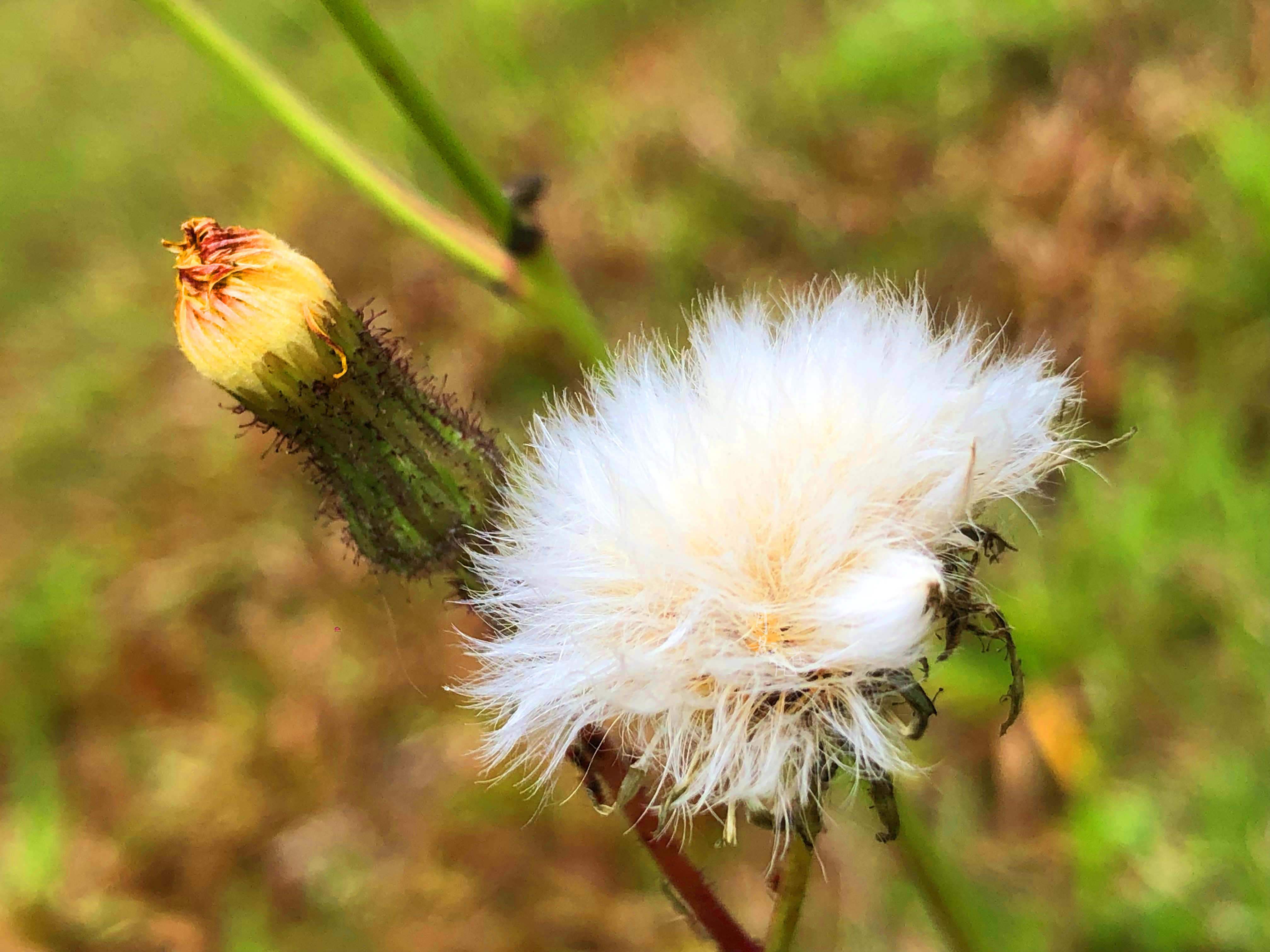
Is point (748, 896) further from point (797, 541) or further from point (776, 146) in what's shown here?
point (776, 146)

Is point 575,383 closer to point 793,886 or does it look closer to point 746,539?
point 746,539

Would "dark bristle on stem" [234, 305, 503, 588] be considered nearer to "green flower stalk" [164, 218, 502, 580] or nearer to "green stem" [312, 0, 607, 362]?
"green flower stalk" [164, 218, 502, 580]

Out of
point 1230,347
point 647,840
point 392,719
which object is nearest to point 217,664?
point 392,719

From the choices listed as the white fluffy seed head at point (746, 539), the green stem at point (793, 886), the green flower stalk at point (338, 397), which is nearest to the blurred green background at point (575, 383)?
the green flower stalk at point (338, 397)

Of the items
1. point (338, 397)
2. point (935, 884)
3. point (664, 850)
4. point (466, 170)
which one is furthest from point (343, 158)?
point (935, 884)

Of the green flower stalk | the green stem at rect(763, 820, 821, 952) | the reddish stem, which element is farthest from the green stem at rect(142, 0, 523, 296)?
the green stem at rect(763, 820, 821, 952)
